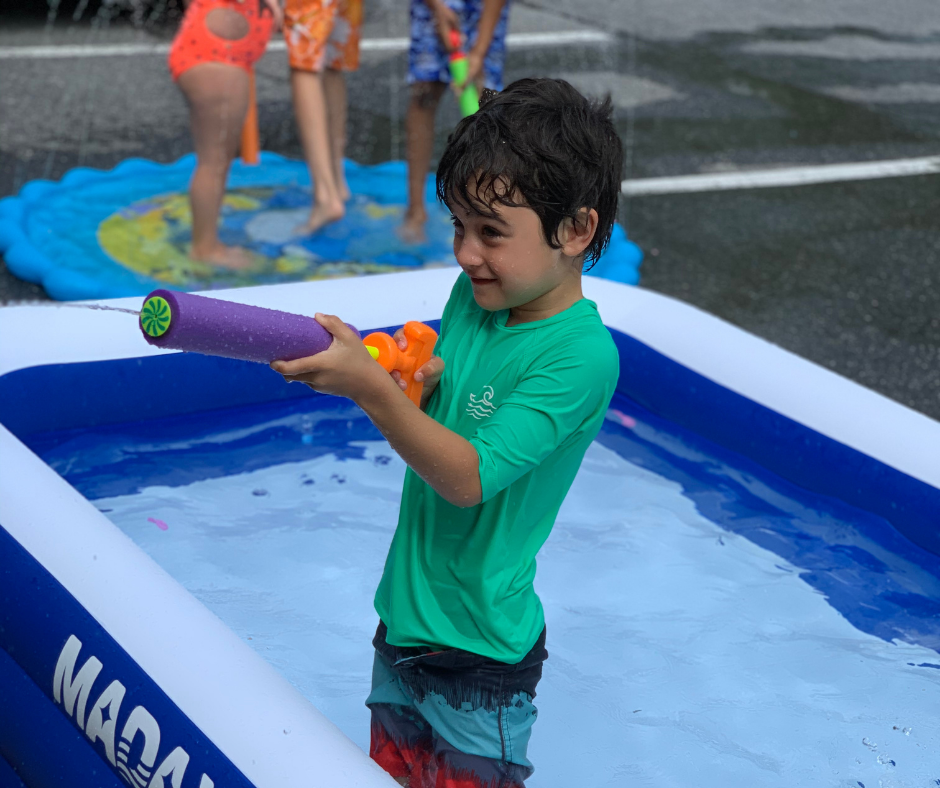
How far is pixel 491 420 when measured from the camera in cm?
139

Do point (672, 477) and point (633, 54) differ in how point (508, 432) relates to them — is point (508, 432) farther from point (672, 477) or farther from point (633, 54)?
point (633, 54)

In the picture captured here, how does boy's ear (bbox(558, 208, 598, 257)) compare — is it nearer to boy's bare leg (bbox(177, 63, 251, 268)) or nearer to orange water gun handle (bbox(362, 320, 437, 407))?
orange water gun handle (bbox(362, 320, 437, 407))

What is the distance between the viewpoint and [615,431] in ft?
10.6

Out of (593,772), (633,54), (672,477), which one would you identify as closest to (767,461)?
(672,477)

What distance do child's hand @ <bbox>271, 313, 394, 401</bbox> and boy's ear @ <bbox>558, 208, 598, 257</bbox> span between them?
31cm

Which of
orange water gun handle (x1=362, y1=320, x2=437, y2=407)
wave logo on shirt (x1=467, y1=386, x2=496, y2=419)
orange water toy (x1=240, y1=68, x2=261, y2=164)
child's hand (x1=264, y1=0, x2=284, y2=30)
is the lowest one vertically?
orange water toy (x1=240, y1=68, x2=261, y2=164)

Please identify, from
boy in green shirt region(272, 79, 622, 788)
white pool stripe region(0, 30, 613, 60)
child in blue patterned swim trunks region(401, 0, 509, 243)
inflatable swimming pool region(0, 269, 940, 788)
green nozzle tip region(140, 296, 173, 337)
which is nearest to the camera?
green nozzle tip region(140, 296, 173, 337)

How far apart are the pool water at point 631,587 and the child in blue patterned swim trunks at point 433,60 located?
4.60 ft

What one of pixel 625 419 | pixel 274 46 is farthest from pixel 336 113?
pixel 274 46

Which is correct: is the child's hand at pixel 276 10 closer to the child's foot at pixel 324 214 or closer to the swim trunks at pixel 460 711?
the child's foot at pixel 324 214

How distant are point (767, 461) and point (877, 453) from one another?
0.32m

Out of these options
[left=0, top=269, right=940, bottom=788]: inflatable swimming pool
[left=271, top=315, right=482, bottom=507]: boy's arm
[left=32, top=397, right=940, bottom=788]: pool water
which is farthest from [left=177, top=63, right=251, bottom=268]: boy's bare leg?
[left=271, top=315, right=482, bottom=507]: boy's arm

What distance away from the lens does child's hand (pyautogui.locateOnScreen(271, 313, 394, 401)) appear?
4.03 ft

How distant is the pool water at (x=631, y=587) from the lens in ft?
7.44
